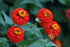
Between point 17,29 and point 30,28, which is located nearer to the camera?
point 17,29

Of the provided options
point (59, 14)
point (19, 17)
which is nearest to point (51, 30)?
point (19, 17)

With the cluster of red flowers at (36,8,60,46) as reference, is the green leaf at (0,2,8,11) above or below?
above

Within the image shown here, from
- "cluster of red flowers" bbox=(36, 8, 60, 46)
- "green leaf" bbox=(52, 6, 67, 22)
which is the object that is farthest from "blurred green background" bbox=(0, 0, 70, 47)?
"cluster of red flowers" bbox=(36, 8, 60, 46)

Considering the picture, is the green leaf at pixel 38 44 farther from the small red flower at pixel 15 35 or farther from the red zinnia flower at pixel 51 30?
the small red flower at pixel 15 35

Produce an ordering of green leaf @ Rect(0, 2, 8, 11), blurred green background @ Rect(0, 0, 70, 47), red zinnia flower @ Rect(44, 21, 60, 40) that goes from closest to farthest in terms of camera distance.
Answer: blurred green background @ Rect(0, 0, 70, 47) → red zinnia flower @ Rect(44, 21, 60, 40) → green leaf @ Rect(0, 2, 8, 11)

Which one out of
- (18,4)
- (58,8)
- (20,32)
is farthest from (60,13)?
(20,32)

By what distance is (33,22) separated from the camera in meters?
2.20

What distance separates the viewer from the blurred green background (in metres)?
1.65

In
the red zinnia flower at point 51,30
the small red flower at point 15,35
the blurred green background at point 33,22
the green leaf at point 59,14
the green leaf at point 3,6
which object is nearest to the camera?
the small red flower at point 15,35

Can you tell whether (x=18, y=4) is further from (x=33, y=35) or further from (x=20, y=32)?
(x=20, y=32)

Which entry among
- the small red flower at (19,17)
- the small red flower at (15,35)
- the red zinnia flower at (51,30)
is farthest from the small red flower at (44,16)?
the small red flower at (15,35)

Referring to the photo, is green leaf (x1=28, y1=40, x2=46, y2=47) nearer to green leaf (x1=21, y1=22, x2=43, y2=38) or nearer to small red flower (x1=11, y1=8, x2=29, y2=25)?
green leaf (x1=21, y1=22, x2=43, y2=38)

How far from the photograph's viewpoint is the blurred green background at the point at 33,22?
64.8 inches

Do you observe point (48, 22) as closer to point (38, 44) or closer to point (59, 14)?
point (38, 44)
